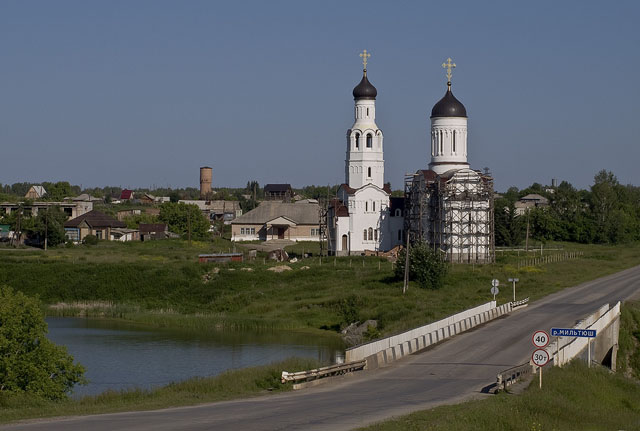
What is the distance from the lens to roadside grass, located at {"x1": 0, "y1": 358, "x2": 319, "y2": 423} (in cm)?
2323

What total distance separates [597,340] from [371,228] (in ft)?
127

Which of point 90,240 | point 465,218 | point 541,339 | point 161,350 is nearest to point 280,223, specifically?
point 90,240

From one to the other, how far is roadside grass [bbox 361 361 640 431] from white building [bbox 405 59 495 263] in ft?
127

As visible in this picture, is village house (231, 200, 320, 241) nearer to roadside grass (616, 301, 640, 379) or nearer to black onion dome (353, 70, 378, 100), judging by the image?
black onion dome (353, 70, 378, 100)

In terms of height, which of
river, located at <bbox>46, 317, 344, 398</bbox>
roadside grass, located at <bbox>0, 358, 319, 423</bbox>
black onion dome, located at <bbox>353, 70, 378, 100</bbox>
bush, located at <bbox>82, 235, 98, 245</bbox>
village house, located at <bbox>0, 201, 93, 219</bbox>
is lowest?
river, located at <bbox>46, 317, 344, 398</bbox>

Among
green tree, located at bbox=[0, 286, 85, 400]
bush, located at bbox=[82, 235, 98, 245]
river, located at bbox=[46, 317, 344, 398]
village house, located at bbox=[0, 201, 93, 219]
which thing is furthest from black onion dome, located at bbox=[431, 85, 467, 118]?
village house, located at bbox=[0, 201, 93, 219]

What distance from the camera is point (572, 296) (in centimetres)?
5300

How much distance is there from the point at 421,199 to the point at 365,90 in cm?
1018

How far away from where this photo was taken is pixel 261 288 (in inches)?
2520

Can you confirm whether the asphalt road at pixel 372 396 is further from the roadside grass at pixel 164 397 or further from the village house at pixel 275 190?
the village house at pixel 275 190

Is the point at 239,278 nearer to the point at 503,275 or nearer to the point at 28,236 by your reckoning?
the point at 503,275

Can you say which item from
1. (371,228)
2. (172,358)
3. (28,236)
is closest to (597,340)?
(172,358)

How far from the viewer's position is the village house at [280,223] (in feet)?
320

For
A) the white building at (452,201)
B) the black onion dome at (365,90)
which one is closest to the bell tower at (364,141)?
the black onion dome at (365,90)
